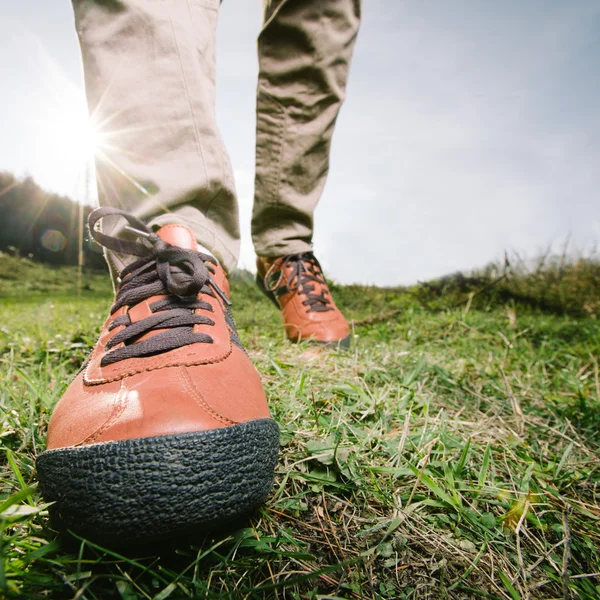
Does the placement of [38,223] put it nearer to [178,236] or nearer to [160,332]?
[178,236]

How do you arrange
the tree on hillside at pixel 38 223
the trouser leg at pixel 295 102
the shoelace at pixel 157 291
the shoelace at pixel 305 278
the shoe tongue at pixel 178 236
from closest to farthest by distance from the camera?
the shoelace at pixel 157 291 < the shoe tongue at pixel 178 236 < the trouser leg at pixel 295 102 < the shoelace at pixel 305 278 < the tree on hillside at pixel 38 223

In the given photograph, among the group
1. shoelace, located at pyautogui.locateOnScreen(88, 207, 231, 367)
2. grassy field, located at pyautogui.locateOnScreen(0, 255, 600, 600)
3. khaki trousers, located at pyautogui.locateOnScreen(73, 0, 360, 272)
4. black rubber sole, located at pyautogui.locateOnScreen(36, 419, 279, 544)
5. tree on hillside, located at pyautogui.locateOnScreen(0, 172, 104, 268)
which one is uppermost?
tree on hillside, located at pyautogui.locateOnScreen(0, 172, 104, 268)

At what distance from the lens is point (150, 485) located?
1.71 ft

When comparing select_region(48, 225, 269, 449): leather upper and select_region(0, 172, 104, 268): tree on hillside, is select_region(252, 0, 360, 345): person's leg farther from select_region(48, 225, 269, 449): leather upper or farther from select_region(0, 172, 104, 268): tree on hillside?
select_region(0, 172, 104, 268): tree on hillside

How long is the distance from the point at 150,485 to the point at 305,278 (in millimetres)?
1442

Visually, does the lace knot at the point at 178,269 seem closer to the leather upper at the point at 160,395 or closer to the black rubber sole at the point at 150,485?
the leather upper at the point at 160,395

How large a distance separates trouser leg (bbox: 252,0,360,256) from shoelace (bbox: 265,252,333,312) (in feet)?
0.21

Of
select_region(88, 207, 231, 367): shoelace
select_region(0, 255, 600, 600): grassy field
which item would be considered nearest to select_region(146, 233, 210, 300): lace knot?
select_region(88, 207, 231, 367): shoelace

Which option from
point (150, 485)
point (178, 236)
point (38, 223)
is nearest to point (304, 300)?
point (178, 236)

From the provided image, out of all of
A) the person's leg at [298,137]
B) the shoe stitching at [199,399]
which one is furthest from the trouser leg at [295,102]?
the shoe stitching at [199,399]

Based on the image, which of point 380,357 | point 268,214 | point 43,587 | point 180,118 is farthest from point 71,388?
point 268,214

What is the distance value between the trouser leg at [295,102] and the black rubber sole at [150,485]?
1.46 m

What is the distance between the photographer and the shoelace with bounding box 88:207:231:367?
2.55 ft

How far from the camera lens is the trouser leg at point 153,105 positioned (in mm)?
989
